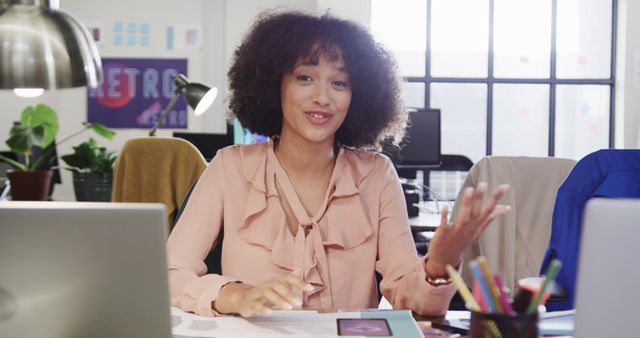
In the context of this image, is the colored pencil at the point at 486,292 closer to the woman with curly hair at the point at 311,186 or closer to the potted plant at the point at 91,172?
the woman with curly hair at the point at 311,186

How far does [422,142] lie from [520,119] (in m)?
3.64

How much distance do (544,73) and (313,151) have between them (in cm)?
640

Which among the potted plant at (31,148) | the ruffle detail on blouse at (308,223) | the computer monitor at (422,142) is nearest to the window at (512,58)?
the computer monitor at (422,142)

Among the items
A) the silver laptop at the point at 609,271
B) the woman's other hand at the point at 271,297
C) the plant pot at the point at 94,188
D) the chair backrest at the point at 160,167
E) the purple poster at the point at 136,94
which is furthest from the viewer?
the purple poster at the point at 136,94

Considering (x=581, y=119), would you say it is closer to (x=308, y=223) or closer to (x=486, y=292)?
(x=308, y=223)

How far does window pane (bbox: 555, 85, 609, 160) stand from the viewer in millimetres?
7684

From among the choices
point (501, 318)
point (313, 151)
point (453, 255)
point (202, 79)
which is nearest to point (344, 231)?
point (313, 151)

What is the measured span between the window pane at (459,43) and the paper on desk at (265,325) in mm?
6614

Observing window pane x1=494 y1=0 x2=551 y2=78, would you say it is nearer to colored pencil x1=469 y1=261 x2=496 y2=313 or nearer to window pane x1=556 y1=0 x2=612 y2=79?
window pane x1=556 y1=0 x2=612 y2=79

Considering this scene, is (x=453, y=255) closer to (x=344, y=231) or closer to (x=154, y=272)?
(x=344, y=231)

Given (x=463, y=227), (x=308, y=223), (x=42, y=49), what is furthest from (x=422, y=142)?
(x=42, y=49)

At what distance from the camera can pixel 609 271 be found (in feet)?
2.50

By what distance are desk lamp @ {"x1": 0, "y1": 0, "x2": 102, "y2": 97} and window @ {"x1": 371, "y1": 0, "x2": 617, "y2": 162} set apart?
646 cm

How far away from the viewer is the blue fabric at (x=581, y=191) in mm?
1836
